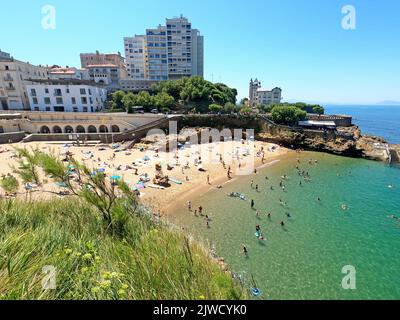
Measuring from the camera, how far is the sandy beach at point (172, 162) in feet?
83.9

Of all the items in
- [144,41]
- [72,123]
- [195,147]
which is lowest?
[195,147]

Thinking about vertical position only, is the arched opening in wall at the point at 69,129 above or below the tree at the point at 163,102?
below

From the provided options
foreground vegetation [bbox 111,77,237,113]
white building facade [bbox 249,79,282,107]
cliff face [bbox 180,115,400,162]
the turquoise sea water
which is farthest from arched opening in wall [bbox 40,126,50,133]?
white building facade [bbox 249,79,282,107]

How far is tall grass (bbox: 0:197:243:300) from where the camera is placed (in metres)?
4.78

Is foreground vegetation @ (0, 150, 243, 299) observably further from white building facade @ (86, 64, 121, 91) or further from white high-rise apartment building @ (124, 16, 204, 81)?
white high-rise apartment building @ (124, 16, 204, 81)

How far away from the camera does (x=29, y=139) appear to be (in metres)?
42.2

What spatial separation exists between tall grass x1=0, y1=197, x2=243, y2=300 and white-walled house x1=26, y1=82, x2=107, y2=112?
2056 inches

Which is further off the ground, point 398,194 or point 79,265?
point 79,265

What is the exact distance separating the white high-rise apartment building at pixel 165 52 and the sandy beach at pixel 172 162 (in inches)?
2113

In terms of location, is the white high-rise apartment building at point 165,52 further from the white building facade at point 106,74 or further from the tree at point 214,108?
the tree at point 214,108

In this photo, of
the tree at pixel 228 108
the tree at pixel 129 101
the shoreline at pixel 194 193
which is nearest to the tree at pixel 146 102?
the tree at pixel 129 101

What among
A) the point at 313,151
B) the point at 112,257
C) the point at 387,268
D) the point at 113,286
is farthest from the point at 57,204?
the point at 313,151
